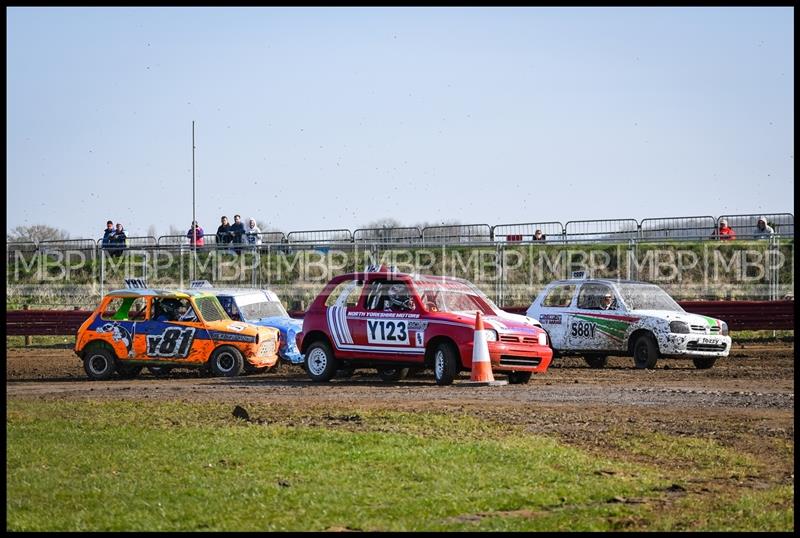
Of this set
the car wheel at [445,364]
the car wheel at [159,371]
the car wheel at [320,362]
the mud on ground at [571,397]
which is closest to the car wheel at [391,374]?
the mud on ground at [571,397]

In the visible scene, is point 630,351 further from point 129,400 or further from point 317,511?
point 317,511

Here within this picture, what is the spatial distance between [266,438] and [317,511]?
3671 mm

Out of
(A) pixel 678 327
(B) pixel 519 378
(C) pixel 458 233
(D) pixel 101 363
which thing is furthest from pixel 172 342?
(C) pixel 458 233

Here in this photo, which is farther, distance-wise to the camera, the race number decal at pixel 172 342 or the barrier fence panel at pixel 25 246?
the barrier fence panel at pixel 25 246

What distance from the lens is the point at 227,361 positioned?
2181cm

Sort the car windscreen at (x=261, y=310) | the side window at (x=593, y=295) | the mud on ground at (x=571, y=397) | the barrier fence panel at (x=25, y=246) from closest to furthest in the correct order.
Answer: the mud on ground at (x=571, y=397)
the side window at (x=593, y=295)
the car windscreen at (x=261, y=310)
the barrier fence panel at (x=25, y=246)

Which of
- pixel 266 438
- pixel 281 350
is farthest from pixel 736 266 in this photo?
pixel 266 438

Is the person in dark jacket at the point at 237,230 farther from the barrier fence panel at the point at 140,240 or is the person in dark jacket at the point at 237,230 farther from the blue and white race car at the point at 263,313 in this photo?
the blue and white race car at the point at 263,313

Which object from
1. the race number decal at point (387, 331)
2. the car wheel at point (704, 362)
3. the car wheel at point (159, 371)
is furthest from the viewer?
the car wheel at point (704, 362)

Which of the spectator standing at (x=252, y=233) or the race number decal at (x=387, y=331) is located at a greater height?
the spectator standing at (x=252, y=233)

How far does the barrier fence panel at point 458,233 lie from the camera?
34.0m

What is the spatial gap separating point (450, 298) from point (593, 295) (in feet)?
15.4

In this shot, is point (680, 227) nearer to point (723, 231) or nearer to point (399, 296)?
point (723, 231)

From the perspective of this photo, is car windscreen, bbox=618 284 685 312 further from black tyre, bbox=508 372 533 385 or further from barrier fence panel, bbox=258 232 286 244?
barrier fence panel, bbox=258 232 286 244
